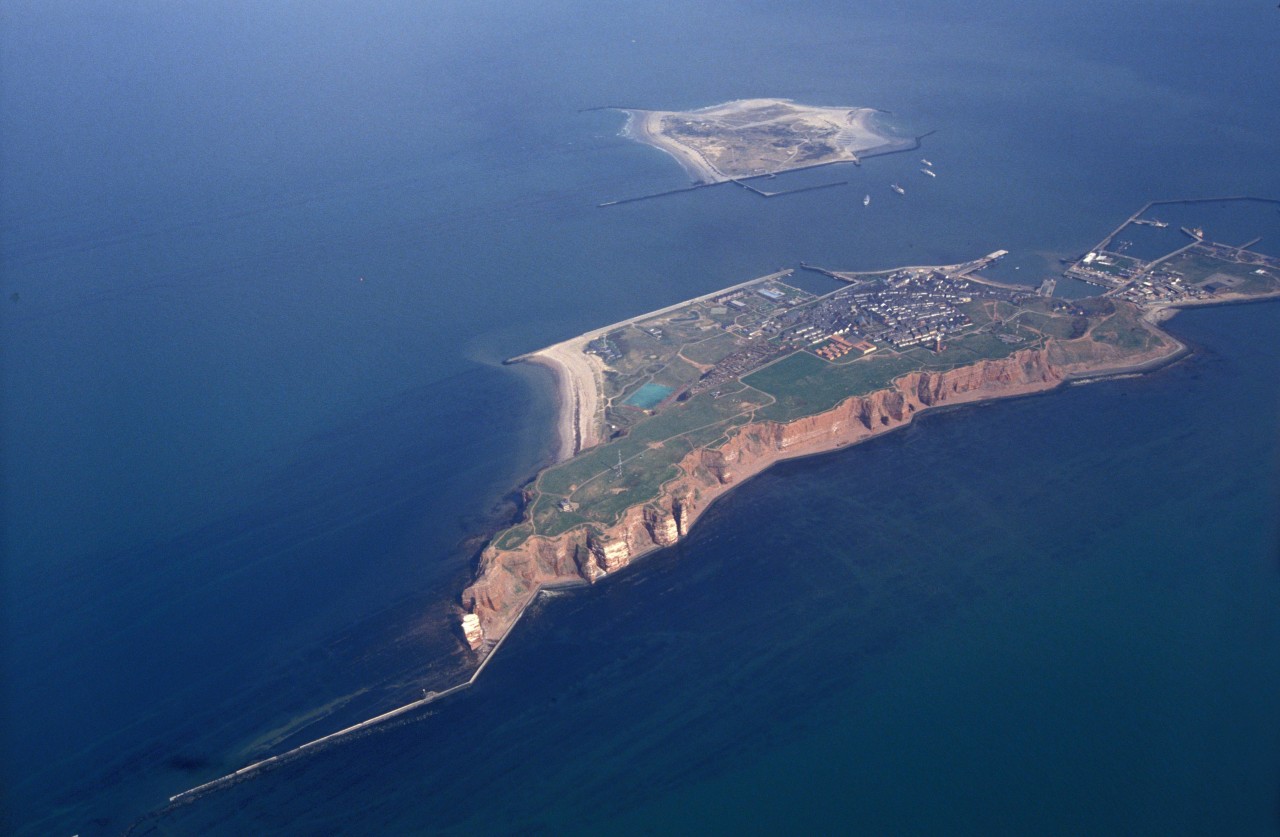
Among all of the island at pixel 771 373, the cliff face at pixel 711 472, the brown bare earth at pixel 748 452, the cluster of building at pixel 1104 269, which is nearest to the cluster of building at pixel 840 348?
the island at pixel 771 373

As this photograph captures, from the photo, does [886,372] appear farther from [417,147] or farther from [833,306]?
[417,147]

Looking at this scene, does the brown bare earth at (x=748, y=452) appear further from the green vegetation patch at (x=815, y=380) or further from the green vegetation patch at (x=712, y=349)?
the green vegetation patch at (x=712, y=349)

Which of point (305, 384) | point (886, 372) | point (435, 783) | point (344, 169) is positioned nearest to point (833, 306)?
point (886, 372)

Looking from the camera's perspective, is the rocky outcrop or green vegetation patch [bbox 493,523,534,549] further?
green vegetation patch [bbox 493,523,534,549]

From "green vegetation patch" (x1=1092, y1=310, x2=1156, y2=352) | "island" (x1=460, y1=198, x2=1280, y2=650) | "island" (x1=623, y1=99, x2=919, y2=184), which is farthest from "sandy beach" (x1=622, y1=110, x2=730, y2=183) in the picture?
"green vegetation patch" (x1=1092, y1=310, x2=1156, y2=352)

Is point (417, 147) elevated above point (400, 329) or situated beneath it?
elevated above

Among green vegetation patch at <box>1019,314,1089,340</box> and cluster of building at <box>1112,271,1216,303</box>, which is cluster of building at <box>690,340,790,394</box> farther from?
cluster of building at <box>1112,271,1216,303</box>
